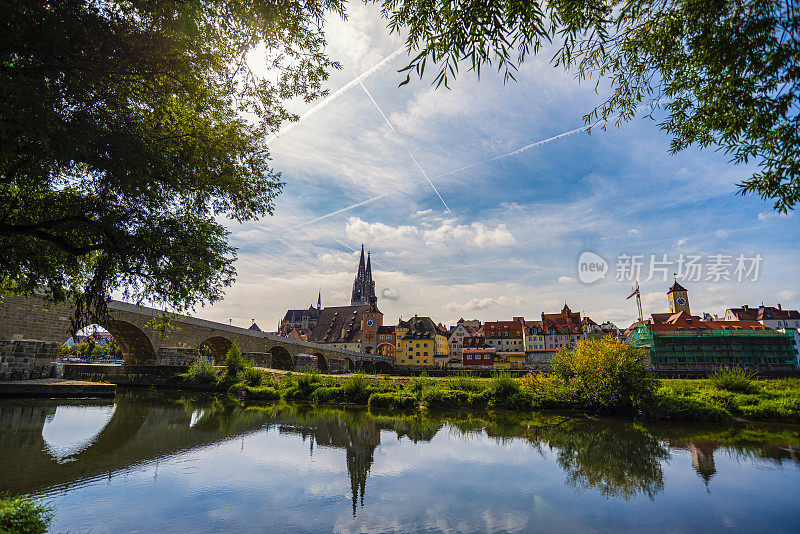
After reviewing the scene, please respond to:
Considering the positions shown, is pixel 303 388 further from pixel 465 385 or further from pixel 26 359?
pixel 26 359

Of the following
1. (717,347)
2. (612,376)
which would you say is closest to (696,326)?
→ (717,347)

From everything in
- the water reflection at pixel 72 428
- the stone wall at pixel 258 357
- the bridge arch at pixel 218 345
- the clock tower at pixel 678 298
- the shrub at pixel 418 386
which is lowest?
the water reflection at pixel 72 428

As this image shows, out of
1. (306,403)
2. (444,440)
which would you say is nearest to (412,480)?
(444,440)

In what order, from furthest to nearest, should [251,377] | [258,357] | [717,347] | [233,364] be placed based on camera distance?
[717,347], [258,357], [233,364], [251,377]

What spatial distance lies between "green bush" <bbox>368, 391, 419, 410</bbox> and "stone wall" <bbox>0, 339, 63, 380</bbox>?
757 inches

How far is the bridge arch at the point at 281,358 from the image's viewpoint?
43.4m

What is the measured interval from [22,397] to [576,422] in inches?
1044

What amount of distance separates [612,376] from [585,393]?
1500 millimetres

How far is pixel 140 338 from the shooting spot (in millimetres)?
29906

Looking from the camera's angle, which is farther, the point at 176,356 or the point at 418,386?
the point at 176,356

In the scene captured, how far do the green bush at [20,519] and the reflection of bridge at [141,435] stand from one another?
2538mm

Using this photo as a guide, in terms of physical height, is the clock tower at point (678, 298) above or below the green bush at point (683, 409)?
above

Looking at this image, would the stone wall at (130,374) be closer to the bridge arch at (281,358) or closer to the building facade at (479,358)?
the bridge arch at (281,358)

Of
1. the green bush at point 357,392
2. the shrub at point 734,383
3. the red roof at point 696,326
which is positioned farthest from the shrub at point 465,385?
the red roof at point 696,326
